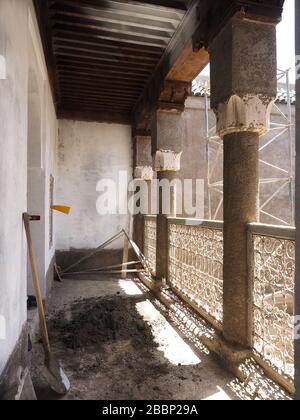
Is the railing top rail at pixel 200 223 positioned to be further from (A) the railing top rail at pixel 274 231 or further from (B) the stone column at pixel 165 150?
(A) the railing top rail at pixel 274 231

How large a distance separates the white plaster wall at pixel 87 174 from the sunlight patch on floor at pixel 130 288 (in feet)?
4.82

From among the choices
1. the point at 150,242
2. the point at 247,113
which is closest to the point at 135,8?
the point at 247,113

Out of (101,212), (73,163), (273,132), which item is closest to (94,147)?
(73,163)

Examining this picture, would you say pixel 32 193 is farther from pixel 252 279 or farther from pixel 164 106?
pixel 252 279

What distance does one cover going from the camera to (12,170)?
2.29 meters

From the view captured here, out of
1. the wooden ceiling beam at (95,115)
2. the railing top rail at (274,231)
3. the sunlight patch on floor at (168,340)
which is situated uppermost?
the wooden ceiling beam at (95,115)

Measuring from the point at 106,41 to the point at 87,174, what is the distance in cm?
365

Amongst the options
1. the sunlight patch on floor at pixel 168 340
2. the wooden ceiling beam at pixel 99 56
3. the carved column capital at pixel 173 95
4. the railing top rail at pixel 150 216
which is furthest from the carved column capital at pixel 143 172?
the sunlight patch on floor at pixel 168 340

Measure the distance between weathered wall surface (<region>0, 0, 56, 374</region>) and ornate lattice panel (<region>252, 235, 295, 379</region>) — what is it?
6.65 feet

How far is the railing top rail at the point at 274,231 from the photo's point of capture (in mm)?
2369

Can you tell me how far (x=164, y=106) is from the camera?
535 cm

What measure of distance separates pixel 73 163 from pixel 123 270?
9.24 feet

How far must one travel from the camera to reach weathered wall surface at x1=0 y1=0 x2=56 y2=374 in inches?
79.2

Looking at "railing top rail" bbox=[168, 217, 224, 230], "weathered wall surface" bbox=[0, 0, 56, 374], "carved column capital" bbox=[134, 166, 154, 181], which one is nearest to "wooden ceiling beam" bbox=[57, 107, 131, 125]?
"carved column capital" bbox=[134, 166, 154, 181]
